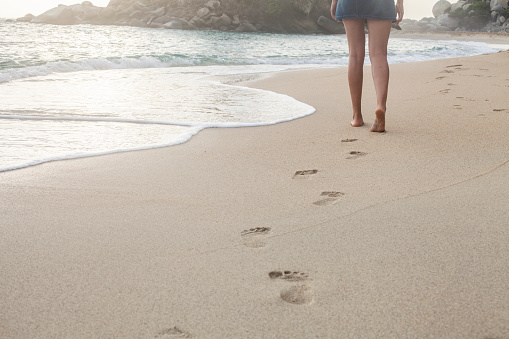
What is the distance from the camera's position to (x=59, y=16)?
47438mm

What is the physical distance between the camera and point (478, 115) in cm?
328

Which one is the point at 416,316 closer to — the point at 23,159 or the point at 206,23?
the point at 23,159

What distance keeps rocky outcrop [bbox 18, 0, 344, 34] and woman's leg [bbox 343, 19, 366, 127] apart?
40512 millimetres

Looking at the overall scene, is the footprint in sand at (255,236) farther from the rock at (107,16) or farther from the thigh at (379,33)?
the rock at (107,16)

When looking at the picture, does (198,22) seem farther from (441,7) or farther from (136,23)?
(441,7)

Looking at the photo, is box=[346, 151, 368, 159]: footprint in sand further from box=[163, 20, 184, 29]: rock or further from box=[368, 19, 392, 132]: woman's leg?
box=[163, 20, 184, 29]: rock

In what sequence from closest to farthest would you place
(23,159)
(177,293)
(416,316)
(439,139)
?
(416,316)
(177,293)
(23,159)
(439,139)

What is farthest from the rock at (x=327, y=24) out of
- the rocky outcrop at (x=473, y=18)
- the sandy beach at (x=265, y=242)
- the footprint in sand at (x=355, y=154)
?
the footprint in sand at (x=355, y=154)

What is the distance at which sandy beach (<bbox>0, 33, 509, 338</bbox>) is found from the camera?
1097 mm

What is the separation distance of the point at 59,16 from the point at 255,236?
5329cm

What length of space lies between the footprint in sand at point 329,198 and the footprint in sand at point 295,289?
0.58m

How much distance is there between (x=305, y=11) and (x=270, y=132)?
50.5 meters

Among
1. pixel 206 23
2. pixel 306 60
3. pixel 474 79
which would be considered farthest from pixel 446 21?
pixel 474 79

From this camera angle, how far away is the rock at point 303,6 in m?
50.1
